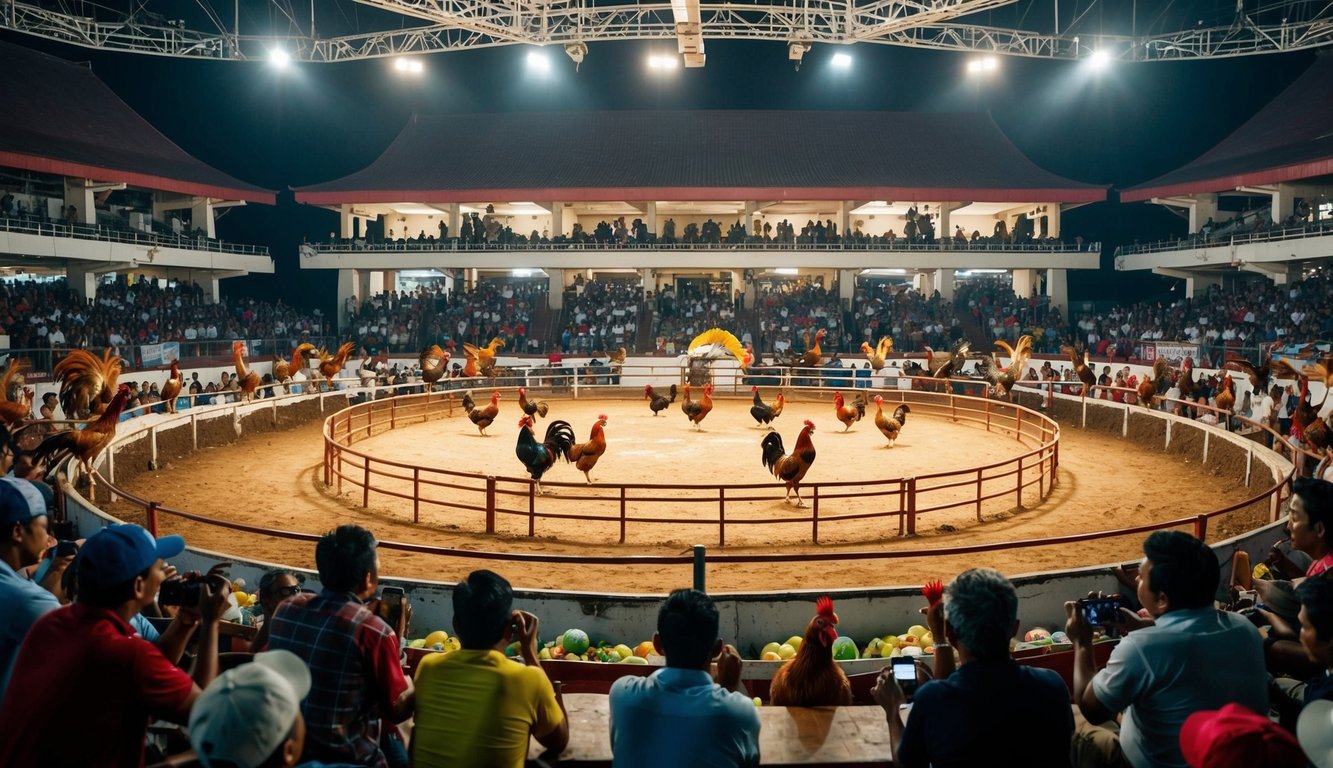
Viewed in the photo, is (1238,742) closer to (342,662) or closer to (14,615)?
(342,662)

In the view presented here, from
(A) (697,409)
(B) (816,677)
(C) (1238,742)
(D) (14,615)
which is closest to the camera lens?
(C) (1238,742)

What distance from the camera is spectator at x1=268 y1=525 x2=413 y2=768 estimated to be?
3.39 m

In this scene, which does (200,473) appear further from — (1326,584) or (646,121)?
(646,121)

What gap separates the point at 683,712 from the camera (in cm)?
310

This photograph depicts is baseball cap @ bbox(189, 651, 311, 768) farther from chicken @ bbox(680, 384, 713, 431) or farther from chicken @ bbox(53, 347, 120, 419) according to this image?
chicken @ bbox(680, 384, 713, 431)

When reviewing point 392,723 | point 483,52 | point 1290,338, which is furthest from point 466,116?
point 392,723

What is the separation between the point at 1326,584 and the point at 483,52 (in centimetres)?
4753

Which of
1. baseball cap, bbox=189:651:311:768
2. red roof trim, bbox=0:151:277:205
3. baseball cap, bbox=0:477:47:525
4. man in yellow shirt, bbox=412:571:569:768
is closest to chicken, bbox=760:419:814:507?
man in yellow shirt, bbox=412:571:569:768

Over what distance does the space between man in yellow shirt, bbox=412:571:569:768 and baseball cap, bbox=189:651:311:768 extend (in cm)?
105

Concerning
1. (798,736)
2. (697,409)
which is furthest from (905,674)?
(697,409)

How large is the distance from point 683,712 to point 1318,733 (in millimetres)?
1802

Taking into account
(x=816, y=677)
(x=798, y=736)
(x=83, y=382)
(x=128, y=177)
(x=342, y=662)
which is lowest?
(x=816, y=677)

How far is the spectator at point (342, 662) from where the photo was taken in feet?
11.1

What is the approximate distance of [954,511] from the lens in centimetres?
1302
